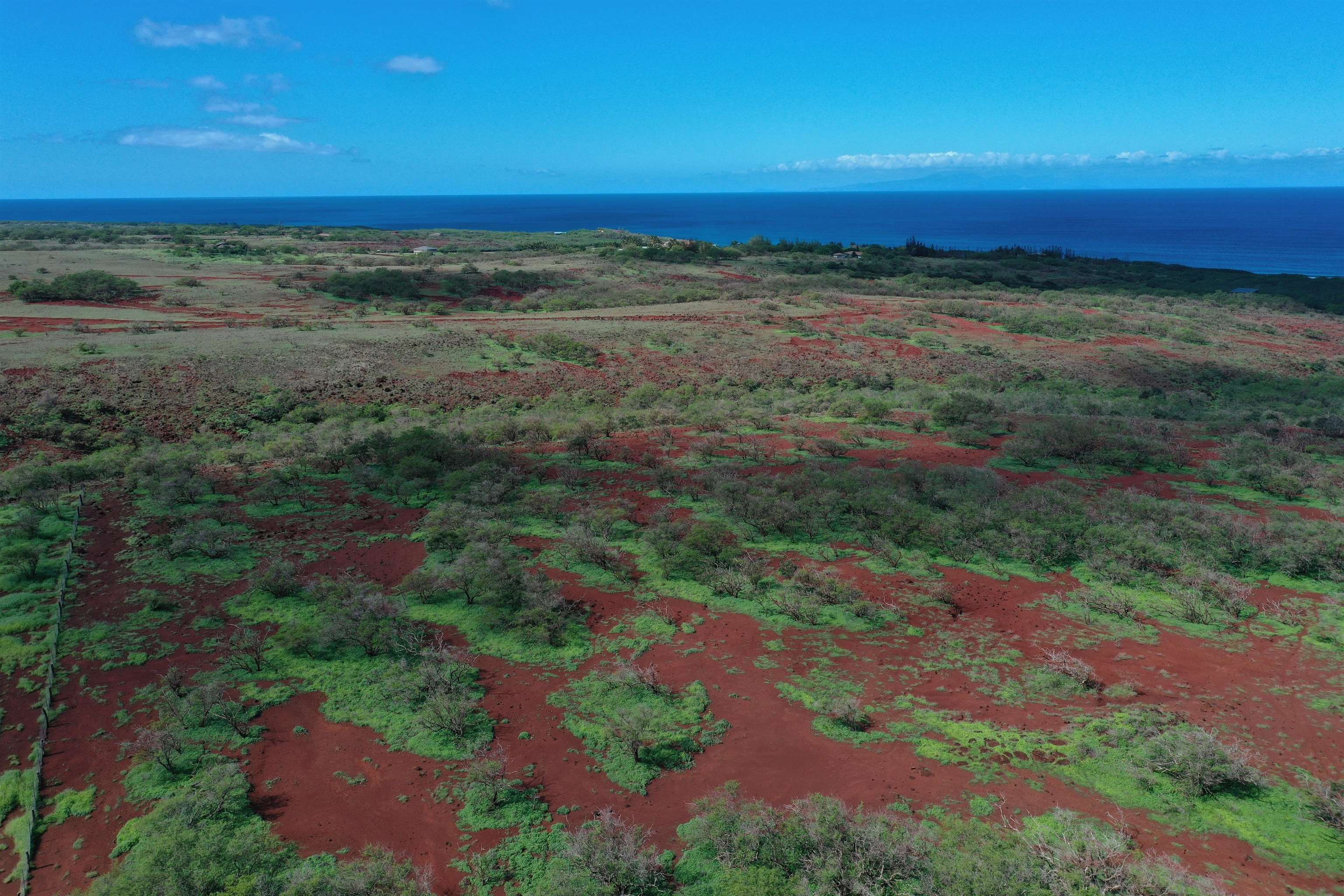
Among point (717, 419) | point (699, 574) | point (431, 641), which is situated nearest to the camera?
point (431, 641)

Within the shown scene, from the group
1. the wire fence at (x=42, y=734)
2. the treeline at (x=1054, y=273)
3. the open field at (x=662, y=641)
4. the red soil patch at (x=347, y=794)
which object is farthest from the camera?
the treeline at (x=1054, y=273)

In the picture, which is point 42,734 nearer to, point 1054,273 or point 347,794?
Answer: point 347,794

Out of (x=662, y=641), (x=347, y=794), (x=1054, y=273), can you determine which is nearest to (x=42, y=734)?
(x=347, y=794)

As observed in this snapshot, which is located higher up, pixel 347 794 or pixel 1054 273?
pixel 1054 273

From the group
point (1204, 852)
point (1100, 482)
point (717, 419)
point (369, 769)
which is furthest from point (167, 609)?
point (1100, 482)

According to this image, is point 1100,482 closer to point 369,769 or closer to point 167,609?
point 369,769

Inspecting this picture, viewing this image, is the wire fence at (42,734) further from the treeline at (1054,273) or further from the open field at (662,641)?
the treeline at (1054,273)

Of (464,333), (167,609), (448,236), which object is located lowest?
(167,609)

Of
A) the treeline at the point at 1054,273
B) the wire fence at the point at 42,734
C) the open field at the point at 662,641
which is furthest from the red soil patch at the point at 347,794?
the treeline at the point at 1054,273

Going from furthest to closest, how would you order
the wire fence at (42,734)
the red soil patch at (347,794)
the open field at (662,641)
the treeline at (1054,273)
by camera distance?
the treeline at (1054,273)
the red soil patch at (347,794)
the open field at (662,641)
the wire fence at (42,734)
